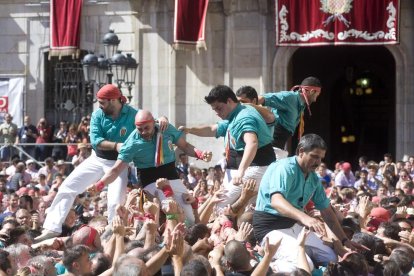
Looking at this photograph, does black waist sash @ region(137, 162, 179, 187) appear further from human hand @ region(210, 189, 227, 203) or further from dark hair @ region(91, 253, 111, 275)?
dark hair @ region(91, 253, 111, 275)

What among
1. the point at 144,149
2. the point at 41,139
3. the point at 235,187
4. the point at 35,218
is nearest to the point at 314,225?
the point at 235,187

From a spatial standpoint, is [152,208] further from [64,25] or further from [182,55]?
[64,25]

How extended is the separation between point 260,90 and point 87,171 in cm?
1452

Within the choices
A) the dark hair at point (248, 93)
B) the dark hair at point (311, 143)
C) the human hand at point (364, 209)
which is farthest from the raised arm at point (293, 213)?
the dark hair at point (248, 93)

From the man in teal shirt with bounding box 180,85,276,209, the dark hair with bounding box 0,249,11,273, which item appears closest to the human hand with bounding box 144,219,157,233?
the dark hair with bounding box 0,249,11,273

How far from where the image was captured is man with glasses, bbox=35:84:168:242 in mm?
13977

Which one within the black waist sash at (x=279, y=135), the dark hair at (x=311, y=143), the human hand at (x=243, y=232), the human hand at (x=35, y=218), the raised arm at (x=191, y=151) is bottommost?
the human hand at (x=35, y=218)

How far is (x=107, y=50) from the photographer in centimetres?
2478

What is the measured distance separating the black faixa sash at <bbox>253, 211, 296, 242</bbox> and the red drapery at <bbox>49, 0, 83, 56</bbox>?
1885 centimetres

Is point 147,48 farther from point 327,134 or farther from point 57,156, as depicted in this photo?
point 327,134

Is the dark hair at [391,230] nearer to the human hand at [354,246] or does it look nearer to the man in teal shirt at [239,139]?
the human hand at [354,246]

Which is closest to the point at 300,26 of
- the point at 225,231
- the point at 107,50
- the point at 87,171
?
the point at 107,50

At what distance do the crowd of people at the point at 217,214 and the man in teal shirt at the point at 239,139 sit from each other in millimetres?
13

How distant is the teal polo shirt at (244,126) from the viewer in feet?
42.1
